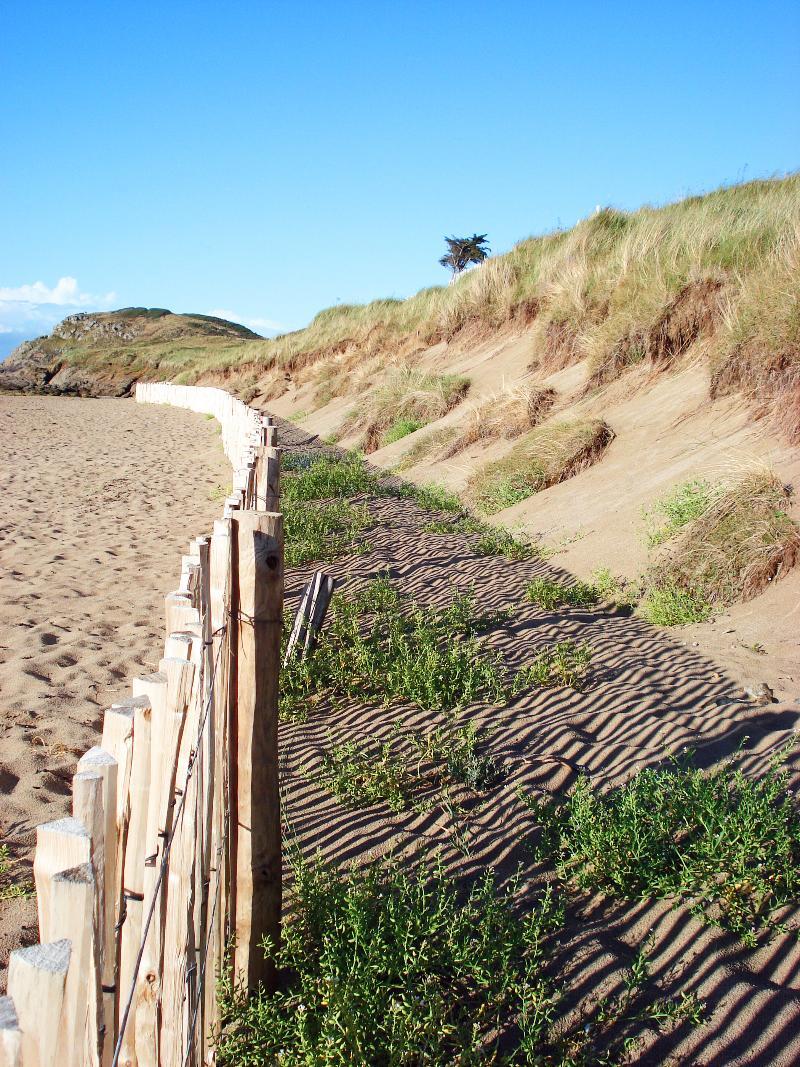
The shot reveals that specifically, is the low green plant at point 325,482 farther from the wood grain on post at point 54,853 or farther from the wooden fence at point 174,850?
the wood grain on post at point 54,853

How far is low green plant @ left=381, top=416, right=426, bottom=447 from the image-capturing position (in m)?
15.5

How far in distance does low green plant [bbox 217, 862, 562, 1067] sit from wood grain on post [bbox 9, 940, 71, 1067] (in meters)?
1.38

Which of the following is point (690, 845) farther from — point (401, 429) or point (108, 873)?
point (401, 429)

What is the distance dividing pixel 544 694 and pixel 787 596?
7.58 ft

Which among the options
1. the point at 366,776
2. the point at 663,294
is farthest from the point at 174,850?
the point at 663,294

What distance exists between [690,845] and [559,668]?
2.03 m

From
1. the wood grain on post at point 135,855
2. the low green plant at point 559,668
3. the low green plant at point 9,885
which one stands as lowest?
the low green plant at point 9,885

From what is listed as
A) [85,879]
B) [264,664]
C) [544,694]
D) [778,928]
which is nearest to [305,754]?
[544,694]

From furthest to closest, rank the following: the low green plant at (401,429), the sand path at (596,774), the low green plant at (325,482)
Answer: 1. the low green plant at (401,429)
2. the low green plant at (325,482)
3. the sand path at (596,774)

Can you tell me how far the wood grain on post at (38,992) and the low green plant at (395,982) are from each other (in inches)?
54.4

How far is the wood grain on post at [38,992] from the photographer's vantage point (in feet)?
3.04

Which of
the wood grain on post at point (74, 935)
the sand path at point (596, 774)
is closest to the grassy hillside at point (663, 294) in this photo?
the sand path at point (596, 774)

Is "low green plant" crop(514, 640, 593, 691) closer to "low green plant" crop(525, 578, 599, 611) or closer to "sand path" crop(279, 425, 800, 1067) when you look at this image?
"sand path" crop(279, 425, 800, 1067)

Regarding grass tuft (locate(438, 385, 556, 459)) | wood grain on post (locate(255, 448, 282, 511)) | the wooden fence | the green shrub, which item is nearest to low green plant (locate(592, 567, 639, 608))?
wood grain on post (locate(255, 448, 282, 511))
